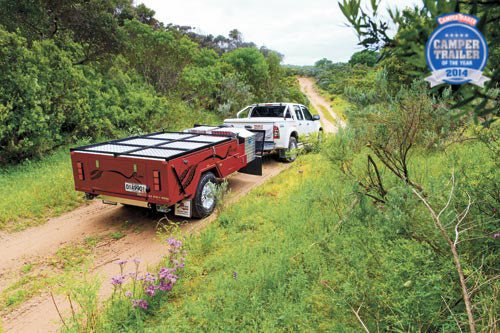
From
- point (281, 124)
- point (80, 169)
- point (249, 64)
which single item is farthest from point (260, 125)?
point (249, 64)

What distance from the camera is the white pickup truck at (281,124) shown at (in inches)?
388

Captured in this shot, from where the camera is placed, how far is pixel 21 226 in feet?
20.1

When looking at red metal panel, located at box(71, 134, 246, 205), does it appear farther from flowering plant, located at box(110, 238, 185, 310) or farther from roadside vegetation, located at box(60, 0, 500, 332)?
flowering plant, located at box(110, 238, 185, 310)

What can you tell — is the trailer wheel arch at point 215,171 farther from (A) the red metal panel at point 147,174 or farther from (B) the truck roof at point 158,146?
(B) the truck roof at point 158,146

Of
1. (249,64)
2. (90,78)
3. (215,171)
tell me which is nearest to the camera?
(215,171)

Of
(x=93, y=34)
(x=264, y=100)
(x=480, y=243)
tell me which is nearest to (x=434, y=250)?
(x=480, y=243)

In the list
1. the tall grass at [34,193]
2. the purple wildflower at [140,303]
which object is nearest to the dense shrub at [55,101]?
the tall grass at [34,193]

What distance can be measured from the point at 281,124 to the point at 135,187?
17.3ft

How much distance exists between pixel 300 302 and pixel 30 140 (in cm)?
876

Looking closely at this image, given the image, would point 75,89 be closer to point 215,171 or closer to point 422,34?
point 215,171

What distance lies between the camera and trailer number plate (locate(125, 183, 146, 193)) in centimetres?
559

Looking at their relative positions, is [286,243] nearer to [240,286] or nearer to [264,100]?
[240,286]

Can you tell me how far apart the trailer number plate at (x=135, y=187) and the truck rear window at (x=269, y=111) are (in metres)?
6.39

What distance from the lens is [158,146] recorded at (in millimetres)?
6426
